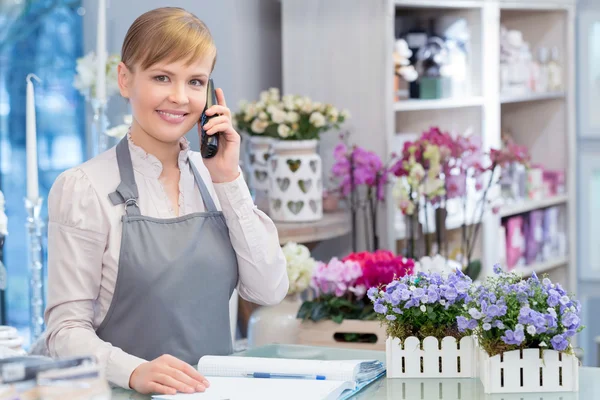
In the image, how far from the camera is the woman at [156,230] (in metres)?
1.76

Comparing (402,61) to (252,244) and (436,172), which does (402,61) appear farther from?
(252,244)

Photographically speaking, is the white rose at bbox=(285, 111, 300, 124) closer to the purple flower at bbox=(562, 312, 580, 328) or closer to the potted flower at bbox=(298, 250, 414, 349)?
the potted flower at bbox=(298, 250, 414, 349)

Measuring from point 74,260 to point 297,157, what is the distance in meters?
1.60

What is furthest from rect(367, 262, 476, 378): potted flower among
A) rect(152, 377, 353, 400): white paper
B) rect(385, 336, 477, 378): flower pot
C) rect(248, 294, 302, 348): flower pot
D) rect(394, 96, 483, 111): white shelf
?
rect(394, 96, 483, 111): white shelf

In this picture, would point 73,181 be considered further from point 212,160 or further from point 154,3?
point 154,3

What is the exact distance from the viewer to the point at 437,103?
3627 mm

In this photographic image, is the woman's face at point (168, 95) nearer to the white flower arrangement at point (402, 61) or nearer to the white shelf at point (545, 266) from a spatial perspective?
the white flower arrangement at point (402, 61)

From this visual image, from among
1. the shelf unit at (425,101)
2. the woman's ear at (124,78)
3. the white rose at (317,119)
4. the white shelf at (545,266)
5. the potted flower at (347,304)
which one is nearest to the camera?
the woman's ear at (124,78)

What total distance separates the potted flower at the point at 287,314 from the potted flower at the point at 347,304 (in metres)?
0.06

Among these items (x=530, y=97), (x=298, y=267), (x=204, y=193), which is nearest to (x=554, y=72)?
(x=530, y=97)

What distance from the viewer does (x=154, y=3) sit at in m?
3.51

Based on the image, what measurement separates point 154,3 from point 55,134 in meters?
0.61

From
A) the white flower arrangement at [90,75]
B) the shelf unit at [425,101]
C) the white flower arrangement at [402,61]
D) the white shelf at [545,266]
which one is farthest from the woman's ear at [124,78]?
the white shelf at [545,266]

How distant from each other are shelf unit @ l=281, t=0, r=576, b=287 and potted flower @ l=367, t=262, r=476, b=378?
1.83 metres
